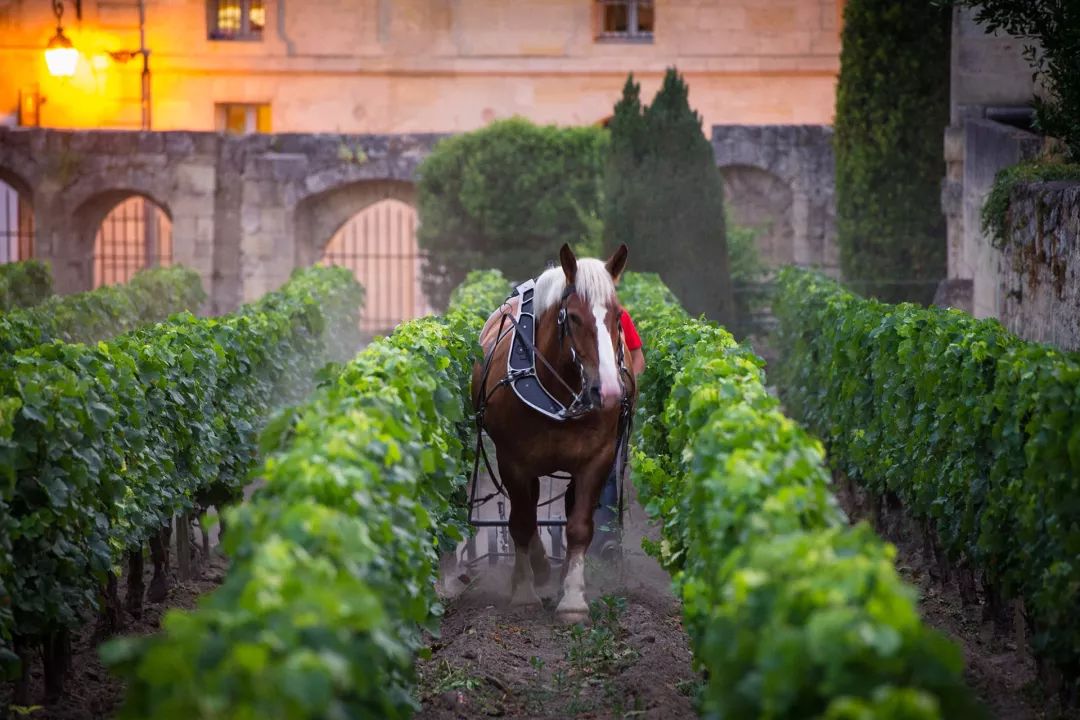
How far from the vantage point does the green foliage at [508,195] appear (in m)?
25.5

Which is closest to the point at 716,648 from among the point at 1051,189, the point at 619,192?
the point at 1051,189

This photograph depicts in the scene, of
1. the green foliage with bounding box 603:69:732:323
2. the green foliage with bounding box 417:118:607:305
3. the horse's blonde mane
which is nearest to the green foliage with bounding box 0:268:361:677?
the horse's blonde mane

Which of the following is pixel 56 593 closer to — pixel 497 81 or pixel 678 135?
pixel 678 135

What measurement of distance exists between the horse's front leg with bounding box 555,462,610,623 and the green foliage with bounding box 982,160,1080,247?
6.19 meters

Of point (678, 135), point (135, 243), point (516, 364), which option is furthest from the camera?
point (135, 243)

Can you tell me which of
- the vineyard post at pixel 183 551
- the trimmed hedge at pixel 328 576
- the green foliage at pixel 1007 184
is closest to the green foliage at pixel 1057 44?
the green foliage at pixel 1007 184

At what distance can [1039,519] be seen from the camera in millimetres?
7168

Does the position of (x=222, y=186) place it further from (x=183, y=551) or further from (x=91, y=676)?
(x=91, y=676)

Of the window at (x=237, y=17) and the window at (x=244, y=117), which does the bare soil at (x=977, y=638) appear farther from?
the window at (x=237, y=17)

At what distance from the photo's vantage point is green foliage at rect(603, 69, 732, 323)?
70.4 feet

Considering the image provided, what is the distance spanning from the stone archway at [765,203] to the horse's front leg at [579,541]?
743 inches

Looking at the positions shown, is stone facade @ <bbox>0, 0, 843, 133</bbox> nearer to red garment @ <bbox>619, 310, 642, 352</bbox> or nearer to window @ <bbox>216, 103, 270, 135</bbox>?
window @ <bbox>216, 103, 270, 135</bbox>

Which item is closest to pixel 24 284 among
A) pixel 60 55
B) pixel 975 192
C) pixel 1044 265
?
pixel 60 55

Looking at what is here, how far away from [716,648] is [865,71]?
1799 centimetres
